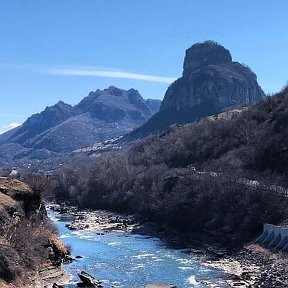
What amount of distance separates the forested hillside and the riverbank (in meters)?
5.12

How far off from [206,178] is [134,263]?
1711 inches

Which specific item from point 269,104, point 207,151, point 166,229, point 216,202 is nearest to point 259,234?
point 216,202

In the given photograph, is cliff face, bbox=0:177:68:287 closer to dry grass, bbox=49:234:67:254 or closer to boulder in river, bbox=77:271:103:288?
dry grass, bbox=49:234:67:254

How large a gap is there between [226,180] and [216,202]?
16.9 feet

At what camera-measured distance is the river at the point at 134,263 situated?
6419 centimetres

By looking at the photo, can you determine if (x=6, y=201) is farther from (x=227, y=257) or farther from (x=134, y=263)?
(x=227, y=257)

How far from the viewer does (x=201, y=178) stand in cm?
11812

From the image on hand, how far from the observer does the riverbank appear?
6438cm

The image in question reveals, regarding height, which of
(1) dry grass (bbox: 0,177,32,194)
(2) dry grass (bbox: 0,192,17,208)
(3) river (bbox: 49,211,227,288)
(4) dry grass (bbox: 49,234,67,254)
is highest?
(1) dry grass (bbox: 0,177,32,194)

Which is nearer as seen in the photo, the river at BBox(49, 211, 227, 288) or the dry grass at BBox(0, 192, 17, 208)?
the river at BBox(49, 211, 227, 288)

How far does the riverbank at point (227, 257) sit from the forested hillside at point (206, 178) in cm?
512

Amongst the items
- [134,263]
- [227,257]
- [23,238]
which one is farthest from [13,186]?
[227,257]

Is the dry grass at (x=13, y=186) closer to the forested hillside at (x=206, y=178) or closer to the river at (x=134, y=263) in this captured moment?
the river at (x=134, y=263)

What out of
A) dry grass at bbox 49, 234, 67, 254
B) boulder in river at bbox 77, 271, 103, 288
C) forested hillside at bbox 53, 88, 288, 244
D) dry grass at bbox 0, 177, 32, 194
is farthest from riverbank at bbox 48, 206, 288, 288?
dry grass at bbox 0, 177, 32, 194
